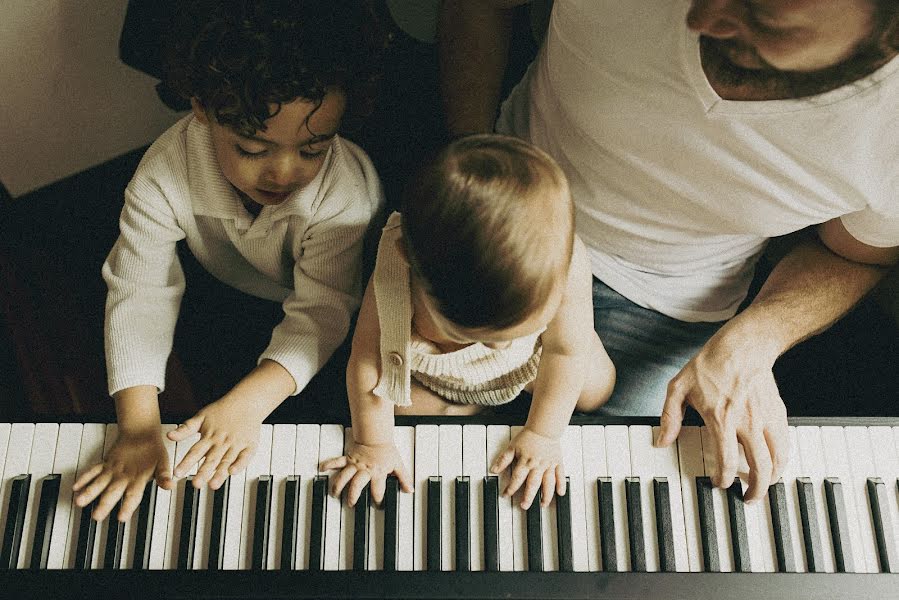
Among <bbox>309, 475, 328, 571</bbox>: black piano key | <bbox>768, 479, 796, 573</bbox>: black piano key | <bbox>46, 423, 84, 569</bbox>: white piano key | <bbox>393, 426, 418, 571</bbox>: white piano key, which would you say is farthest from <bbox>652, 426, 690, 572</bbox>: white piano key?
<bbox>46, 423, 84, 569</bbox>: white piano key

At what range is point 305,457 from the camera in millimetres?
959

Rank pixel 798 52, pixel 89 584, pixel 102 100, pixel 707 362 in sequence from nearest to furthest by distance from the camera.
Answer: pixel 798 52
pixel 89 584
pixel 707 362
pixel 102 100

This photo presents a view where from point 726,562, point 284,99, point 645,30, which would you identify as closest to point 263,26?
point 284,99

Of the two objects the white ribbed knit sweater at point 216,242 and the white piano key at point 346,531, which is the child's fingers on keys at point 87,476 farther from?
the white piano key at point 346,531

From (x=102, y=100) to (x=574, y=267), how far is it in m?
0.98

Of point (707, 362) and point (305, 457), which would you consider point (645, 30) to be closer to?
point (707, 362)

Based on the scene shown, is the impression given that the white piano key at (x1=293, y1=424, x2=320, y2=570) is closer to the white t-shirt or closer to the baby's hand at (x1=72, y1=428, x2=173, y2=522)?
the baby's hand at (x1=72, y1=428, x2=173, y2=522)

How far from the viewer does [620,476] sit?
95cm

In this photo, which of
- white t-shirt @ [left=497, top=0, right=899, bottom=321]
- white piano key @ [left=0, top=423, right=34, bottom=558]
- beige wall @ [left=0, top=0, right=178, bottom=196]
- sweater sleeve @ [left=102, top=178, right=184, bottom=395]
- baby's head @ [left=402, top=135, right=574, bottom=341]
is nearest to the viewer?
baby's head @ [left=402, top=135, right=574, bottom=341]

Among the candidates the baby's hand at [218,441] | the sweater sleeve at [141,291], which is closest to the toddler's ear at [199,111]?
the sweater sleeve at [141,291]

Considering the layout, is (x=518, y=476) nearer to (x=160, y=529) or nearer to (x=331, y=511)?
(x=331, y=511)

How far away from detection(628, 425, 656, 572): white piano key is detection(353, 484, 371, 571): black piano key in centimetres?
35

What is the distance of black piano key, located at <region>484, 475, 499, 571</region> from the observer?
2.95 feet

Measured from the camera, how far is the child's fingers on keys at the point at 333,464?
3.08ft
